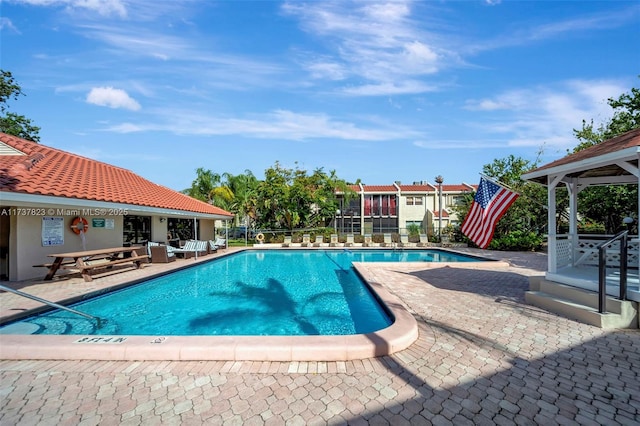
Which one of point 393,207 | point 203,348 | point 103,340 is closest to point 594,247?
point 203,348

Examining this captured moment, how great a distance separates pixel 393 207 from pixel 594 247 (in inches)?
1296

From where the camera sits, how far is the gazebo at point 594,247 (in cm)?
523

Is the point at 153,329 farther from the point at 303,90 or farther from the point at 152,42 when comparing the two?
the point at 303,90

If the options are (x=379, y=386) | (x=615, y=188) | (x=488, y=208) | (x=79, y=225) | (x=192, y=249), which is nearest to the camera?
(x=379, y=386)

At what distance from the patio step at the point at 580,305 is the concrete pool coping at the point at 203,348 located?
145 inches

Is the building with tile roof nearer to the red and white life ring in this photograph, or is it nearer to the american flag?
the red and white life ring

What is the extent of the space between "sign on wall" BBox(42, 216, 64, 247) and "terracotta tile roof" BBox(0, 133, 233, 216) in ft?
4.52

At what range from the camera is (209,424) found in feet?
8.89

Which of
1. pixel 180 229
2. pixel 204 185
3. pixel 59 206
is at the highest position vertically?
pixel 204 185

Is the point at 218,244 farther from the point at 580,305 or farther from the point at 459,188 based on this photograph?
the point at 459,188

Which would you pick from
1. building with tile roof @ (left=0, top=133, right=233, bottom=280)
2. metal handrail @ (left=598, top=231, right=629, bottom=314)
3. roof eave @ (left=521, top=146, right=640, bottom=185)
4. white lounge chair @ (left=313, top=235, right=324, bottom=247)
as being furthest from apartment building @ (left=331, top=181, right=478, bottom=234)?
metal handrail @ (left=598, top=231, right=629, bottom=314)

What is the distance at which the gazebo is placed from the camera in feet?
17.2

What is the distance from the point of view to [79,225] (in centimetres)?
1130

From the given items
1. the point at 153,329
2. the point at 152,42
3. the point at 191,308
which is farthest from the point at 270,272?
the point at 152,42
